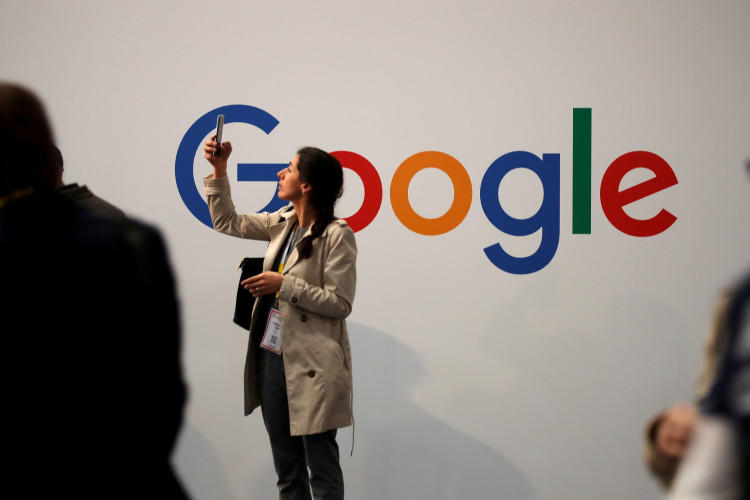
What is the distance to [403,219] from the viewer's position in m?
3.41

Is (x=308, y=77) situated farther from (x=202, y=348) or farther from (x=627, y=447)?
(x=627, y=447)

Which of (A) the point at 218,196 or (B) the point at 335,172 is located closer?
(B) the point at 335,172

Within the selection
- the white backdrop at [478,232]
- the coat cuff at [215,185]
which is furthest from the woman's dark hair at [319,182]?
the white backdrop at [478,232]

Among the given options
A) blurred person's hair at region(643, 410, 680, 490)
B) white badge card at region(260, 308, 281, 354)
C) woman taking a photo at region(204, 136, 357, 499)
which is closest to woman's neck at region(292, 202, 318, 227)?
woman taking a photo at region(204, 136, 357, 499)

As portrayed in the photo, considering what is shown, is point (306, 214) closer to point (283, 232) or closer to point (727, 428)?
point (283, 232)

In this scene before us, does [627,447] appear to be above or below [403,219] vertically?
below

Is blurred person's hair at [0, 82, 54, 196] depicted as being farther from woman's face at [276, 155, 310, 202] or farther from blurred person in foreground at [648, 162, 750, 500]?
woman's face at [276, 155, 310, 202]

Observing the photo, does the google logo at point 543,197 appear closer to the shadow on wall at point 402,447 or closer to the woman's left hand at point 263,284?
the shadow on wall at point 402,447

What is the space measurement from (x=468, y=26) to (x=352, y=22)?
561 mm

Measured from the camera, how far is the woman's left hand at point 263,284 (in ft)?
8.19

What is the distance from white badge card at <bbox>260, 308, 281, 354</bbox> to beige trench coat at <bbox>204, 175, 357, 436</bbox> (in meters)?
0.05

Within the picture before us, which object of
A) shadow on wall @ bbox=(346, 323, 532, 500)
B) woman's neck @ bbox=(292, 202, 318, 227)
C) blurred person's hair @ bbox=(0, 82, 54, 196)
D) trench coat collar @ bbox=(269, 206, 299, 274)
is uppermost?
blurred person's hair @ bbox=(0, 82, 54, 196)

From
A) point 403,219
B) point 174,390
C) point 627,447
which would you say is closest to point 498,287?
point 403,219

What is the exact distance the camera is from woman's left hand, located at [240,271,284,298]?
2496mm
